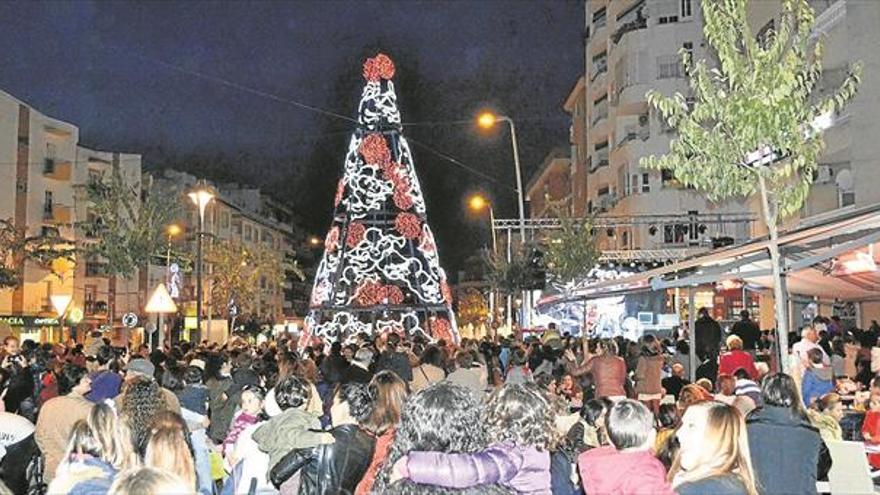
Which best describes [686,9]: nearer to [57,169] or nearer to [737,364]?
[57,169]

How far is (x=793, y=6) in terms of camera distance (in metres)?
12.4

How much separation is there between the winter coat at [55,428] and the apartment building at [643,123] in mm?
36919

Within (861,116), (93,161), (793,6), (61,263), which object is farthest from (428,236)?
(93,161)

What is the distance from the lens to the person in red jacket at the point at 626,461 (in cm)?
520

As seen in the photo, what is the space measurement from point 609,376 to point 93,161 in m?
57.3

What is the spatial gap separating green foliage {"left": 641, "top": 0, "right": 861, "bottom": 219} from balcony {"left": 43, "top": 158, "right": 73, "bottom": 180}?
52993 millimetres

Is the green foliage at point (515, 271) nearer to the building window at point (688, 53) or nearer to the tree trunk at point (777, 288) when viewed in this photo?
the building window at point (688, 53)

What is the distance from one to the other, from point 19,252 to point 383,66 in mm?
28206

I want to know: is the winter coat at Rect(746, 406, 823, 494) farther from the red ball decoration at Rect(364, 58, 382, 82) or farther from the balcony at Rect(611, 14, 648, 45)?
the balcony at Rect(611, 14, 648, 45)

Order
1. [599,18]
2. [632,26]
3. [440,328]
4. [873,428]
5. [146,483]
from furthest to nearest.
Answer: [599,18] < [632,26] < [440,328] < [873,428] < [146,483]

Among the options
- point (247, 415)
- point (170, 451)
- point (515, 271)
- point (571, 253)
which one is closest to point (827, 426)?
point (247, 415)

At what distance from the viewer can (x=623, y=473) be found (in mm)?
5266

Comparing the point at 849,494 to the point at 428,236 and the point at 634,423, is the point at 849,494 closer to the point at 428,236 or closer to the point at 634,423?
the point at 634,423

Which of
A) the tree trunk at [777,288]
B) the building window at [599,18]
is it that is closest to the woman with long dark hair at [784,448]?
the tree trunk at [777,288]
